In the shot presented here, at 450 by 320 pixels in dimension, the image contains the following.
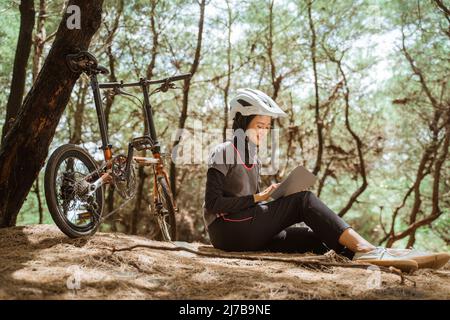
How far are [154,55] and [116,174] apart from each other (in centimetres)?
663

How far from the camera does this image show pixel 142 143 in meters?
3.77

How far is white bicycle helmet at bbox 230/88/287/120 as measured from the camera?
329cm

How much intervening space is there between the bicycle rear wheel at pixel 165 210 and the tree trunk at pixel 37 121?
97 cm

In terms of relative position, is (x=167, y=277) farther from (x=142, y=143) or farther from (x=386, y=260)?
(x=142, y=143)

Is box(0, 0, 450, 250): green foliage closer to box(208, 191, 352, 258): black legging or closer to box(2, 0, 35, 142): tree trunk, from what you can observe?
box(2, 0, 35, 142): tree trunk

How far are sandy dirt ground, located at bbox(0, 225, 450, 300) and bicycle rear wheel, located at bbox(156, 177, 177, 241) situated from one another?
920mm

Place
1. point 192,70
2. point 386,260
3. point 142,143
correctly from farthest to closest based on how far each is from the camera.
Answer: point 192,70
point 142,143
point 386,260

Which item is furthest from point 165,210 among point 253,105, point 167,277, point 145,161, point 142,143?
point 167,277

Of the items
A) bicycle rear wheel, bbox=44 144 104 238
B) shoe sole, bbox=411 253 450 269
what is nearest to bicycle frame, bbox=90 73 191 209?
bicycle rear wheel, bbox=44 144 104 238

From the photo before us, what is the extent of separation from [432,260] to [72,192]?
7.46ft

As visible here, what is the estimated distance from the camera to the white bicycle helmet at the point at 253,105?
3.29 metres

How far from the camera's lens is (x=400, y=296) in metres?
2.27

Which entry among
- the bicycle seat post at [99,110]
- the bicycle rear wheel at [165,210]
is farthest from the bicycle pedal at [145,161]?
the bicycle seat post at [99,110]
